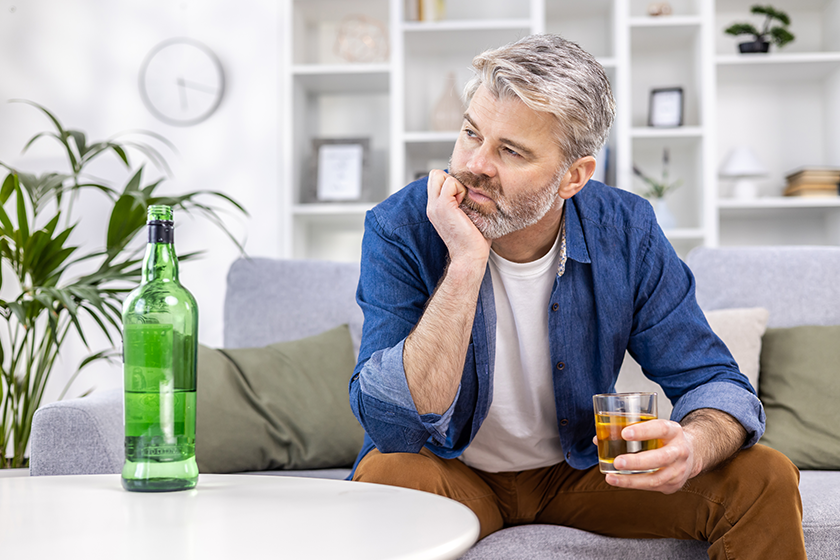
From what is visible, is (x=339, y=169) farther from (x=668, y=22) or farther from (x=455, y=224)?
(x=455, y=224)

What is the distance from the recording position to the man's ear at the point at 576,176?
50.7 inches

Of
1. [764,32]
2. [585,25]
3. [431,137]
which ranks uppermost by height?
[585,25]

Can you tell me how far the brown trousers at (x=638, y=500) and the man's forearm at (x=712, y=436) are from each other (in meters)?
0.03

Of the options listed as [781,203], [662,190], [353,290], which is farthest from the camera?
[662,190]

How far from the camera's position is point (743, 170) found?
2869 mm

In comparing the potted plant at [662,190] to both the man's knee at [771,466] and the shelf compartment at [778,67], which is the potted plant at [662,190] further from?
the man's knee at [771,466]

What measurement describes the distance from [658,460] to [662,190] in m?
2.13

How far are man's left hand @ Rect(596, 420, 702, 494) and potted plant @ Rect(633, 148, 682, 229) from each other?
1.90 meters

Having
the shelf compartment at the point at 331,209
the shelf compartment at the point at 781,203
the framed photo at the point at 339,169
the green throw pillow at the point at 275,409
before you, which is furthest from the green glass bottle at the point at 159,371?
the shelf compartment at the point at 781,203

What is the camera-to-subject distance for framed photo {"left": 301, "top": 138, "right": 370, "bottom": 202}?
10.0 feet

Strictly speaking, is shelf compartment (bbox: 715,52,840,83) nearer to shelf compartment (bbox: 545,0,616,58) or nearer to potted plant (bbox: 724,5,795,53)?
potted plant (bbox: 724,5,795,53)

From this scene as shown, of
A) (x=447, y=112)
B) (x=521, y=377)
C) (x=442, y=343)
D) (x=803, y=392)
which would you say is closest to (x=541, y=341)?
(x=521, y=377)

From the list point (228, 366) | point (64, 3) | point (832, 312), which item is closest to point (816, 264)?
point (832, 312)

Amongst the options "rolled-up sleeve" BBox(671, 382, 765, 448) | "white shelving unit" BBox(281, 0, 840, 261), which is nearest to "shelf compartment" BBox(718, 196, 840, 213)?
"white shelving unit" BBox(281, 0, 840, 261)
